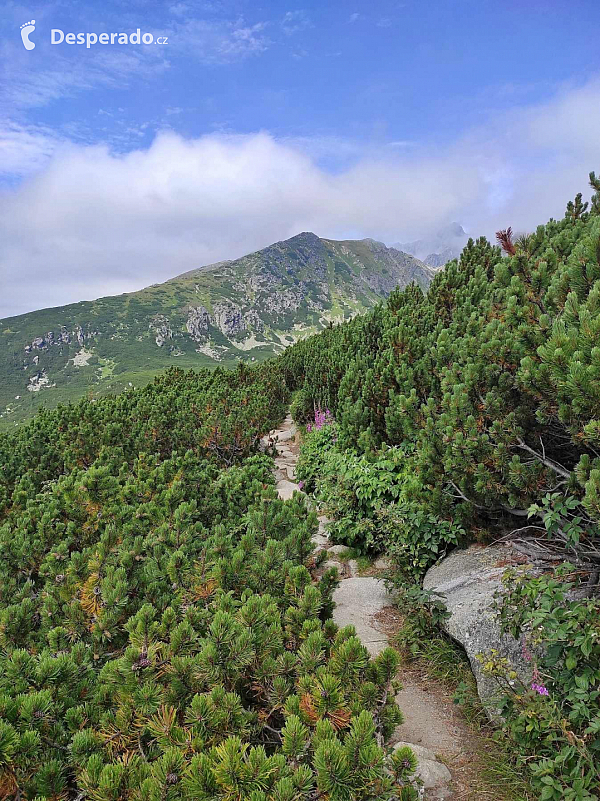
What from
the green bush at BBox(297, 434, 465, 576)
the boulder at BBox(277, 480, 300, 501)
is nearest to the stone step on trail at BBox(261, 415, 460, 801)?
the green bush at BBox(297, 434, 465, 576)

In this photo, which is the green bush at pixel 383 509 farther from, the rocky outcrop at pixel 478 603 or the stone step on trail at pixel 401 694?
the stone step on trail at pixel 401 694

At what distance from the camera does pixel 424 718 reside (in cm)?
395

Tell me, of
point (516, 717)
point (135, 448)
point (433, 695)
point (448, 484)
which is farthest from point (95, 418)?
point (516, 717)

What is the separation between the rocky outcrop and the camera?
3.73 m

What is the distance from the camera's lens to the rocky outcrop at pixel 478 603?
3.73 metres

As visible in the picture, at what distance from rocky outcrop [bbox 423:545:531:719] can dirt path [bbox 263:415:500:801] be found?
380mm

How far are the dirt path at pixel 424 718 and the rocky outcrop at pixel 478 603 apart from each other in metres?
0.38

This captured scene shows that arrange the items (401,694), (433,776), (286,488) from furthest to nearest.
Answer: (286,488), (401,694), (433,776)

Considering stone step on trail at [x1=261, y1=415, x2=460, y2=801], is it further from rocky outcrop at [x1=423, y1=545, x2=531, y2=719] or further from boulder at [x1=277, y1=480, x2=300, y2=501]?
boulder at [x1=277, y1=480, x2=300, y2=501]

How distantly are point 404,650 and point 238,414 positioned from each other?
692 cm

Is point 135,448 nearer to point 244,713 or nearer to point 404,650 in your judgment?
point 404,650

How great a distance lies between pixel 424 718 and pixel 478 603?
111 cm

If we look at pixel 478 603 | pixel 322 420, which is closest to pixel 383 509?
pixel 478 603

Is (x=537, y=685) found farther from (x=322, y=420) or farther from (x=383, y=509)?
(x=322, y=420)
